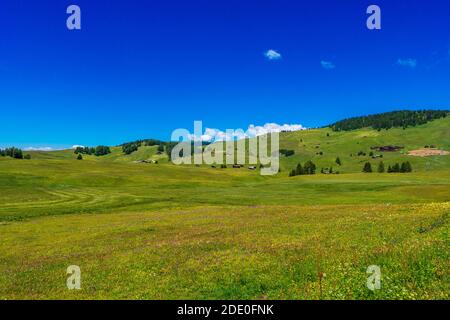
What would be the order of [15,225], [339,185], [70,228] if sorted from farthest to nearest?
[339,185], [15,225], [70,228]

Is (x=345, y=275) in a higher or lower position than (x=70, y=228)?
higher

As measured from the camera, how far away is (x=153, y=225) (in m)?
44.9
